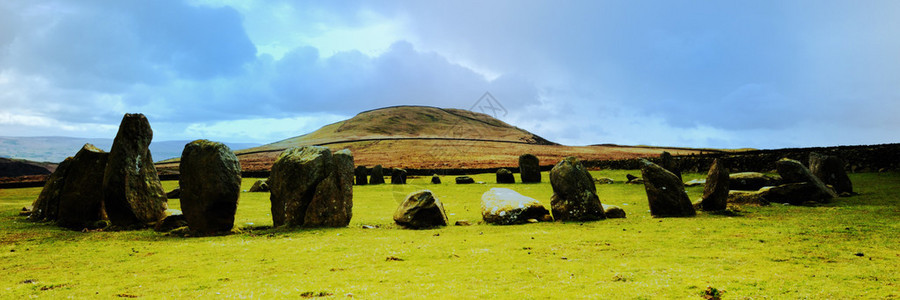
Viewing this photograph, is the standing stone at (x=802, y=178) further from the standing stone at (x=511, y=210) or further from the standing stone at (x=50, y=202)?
the standing stone at (x=50, y=202)

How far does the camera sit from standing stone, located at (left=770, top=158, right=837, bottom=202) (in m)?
18.0

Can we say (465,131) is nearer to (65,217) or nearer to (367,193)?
(367,193)

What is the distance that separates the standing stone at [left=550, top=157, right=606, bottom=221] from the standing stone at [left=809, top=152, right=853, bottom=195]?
1277cm

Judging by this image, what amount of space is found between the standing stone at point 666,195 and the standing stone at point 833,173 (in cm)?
995

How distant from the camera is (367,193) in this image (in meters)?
29.4

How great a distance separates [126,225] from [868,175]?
38024 mm

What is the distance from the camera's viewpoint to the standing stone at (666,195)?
51.1 ft

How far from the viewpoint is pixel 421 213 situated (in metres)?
15.5

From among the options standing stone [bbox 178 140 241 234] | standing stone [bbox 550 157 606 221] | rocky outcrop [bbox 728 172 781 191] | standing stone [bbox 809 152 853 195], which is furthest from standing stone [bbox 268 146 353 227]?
standing stone [bbox 809 152 853 195]

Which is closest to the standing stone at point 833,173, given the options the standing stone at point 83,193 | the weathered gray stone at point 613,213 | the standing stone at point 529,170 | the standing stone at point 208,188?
the weathered gray stone at point 613,213

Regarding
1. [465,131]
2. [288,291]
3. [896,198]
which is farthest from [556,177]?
[465,131]

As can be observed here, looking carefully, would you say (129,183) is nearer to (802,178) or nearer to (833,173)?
(802,178)

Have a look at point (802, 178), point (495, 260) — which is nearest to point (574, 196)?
point (495, 260)

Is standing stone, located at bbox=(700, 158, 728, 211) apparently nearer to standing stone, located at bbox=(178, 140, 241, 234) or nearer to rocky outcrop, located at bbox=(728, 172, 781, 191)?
rocky outcrop, located at bbox=(728, 172, 781, 191)
